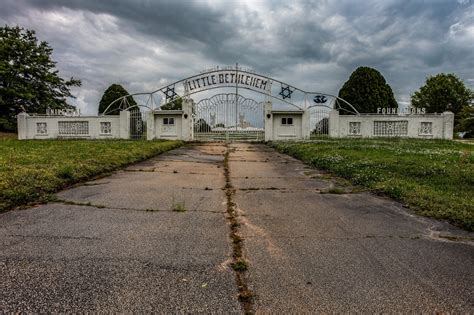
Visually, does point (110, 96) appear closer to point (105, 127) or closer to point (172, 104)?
point (172, 104)

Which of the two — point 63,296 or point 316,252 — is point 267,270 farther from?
point 63,296

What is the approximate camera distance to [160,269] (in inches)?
91.9

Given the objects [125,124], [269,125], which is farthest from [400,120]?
[125,124]

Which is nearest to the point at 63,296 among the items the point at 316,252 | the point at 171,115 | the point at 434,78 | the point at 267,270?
the point at 267,270

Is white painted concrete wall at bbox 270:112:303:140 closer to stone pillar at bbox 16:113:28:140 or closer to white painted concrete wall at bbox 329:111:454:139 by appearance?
white painted concrete wall at bbox 329:111:454:139

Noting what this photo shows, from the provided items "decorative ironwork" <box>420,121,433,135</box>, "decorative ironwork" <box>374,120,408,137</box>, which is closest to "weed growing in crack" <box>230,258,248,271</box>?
"decorative ironwork" <box>374,120,408,137</box>

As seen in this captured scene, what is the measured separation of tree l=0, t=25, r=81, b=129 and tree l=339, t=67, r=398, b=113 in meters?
28.4

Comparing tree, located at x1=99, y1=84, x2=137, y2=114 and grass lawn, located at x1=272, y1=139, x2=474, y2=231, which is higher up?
tree, located at x1=99, y1=84, x2=137, y2=114

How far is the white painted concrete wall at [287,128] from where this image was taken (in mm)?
22438

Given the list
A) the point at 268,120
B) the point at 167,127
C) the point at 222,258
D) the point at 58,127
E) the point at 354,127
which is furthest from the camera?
the point at 58,127

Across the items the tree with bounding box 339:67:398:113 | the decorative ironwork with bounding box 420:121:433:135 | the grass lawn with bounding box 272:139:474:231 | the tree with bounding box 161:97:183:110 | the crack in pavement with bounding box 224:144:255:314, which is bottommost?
the crack in pavement with bounding box 224:144:255:314

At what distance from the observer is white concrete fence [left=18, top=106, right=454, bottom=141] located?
2189cm

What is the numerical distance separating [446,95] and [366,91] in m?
16.6

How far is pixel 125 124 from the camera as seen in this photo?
22.8 m
